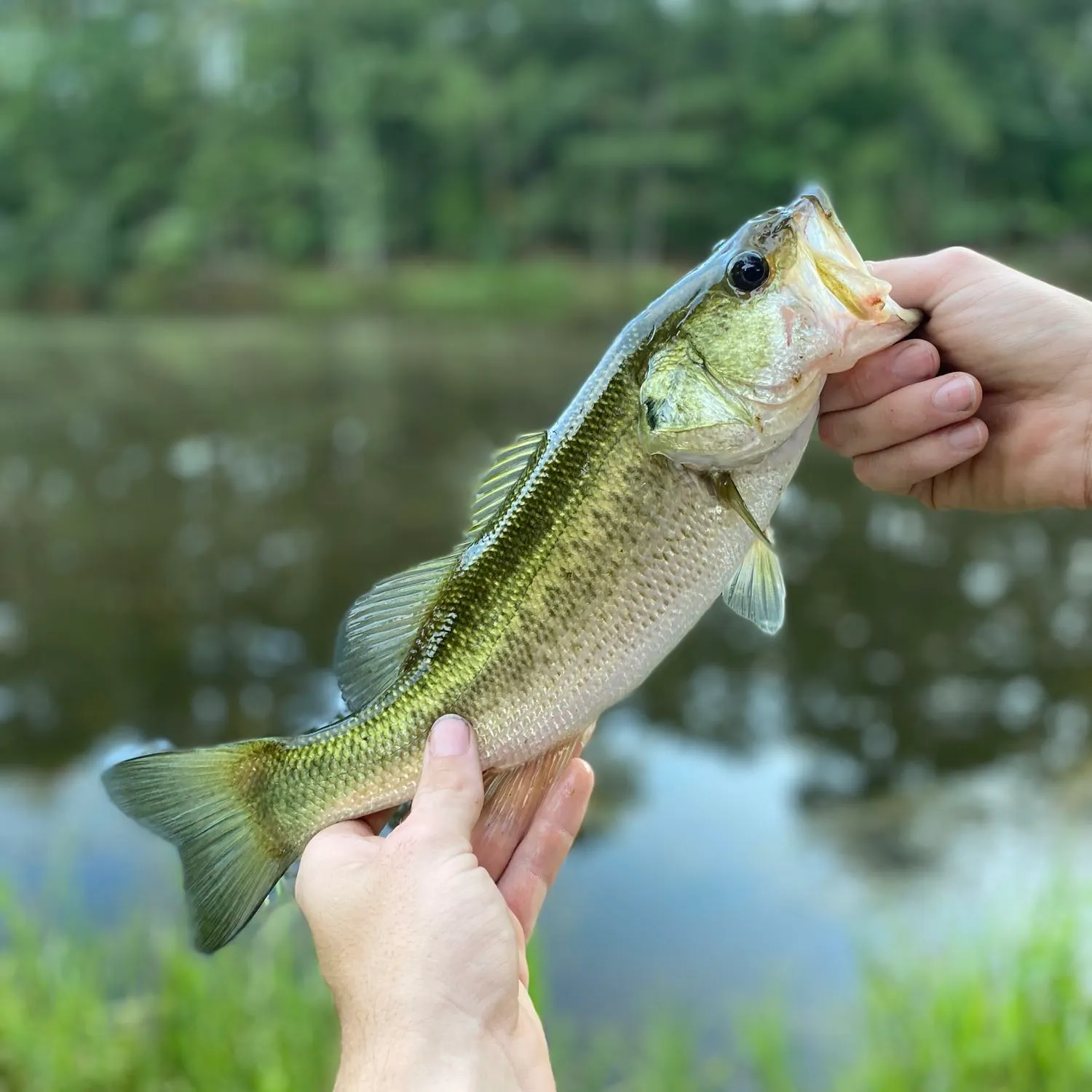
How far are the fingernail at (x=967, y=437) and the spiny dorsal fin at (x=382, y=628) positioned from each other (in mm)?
1167

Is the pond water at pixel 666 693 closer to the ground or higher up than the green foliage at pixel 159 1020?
closer to the ground

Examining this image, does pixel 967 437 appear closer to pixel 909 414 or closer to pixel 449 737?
pixel 909 414

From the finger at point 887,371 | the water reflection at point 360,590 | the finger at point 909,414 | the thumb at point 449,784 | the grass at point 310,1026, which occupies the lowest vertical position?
the water reflection at point 360,590

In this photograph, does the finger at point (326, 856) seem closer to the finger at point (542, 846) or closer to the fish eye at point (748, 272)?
the finger at point (542, 846)

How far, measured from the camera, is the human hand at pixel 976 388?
229 centimetres

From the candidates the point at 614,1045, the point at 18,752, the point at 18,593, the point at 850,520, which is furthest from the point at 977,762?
the point at 18,593

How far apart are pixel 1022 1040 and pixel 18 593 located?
10718 millimetres

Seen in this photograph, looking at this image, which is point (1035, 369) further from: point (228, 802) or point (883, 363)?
point (228, 802)

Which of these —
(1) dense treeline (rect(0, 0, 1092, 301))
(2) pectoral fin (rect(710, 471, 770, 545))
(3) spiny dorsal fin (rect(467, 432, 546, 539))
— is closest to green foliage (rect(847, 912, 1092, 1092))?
(2) pectoral fin (rect(710, 471, 770, 545))

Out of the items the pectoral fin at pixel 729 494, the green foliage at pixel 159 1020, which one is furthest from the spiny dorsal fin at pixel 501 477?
the green foliage at pixel 159 1020

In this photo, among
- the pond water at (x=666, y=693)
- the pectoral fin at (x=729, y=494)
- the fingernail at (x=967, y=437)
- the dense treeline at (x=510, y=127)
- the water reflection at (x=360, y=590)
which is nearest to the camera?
the pectoral fin at (x=729, y=494)

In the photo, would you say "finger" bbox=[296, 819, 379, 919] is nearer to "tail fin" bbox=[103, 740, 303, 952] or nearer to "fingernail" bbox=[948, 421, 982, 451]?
"tail fin" bbox=[103, 740, 303, 952]

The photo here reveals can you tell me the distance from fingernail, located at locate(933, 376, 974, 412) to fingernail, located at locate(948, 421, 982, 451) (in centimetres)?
10

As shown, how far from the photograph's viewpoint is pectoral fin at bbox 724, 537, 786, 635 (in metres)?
2.18
